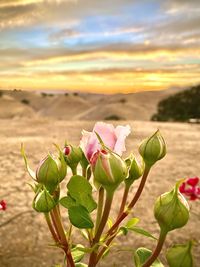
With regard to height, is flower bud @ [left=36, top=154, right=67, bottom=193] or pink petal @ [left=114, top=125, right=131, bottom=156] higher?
pink petal @ [left=114, top=125, right=131, bottom=156]

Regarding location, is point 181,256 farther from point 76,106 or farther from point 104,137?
point 76,106

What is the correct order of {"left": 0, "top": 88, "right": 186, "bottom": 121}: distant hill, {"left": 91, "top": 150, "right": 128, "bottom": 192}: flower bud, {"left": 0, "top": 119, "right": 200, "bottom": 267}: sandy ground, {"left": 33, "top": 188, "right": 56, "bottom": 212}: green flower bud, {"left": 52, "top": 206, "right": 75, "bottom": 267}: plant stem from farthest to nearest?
{"left": 0, "top": 88, "right": 186, "bottom": 121}: distant hill < {"left": 0, "top": 119, "right": 200, "bottom": 267}: sandy ground < {"left": 52, "top": 206, "right": 75, "bottom": 267}: plant stem < {"left": 33, "top": 188, "right": 56, "bottom": 212}: green flower bud < {"left": 91, "top": 150, "right": 128, "bottom": 192}: flower bud

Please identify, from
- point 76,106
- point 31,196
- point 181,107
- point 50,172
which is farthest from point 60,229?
point 76,106

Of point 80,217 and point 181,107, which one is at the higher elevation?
point 80,217

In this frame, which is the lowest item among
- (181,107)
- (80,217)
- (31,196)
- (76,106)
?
Answer: (76,106)

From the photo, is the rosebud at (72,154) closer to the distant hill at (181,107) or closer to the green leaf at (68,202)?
the green leaf at (68,202)

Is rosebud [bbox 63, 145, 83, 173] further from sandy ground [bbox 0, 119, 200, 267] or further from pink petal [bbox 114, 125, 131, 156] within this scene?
sandy ground [bbox 0, 119, 200, 267]

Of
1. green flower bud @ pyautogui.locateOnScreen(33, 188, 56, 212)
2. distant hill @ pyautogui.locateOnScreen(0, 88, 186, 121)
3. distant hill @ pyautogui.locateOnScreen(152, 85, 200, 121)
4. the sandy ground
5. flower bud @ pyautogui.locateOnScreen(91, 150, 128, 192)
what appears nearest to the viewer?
flower bud @ pyautogui.locateOnScreen(91, 150, 128, 192)

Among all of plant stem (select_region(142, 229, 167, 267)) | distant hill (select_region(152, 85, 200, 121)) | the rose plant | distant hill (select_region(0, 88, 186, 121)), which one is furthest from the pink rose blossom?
distant hill (select_region(0, 88, 186, 121))

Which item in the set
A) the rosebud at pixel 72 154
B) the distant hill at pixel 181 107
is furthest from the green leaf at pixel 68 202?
the distant hill at pixel 181 107
